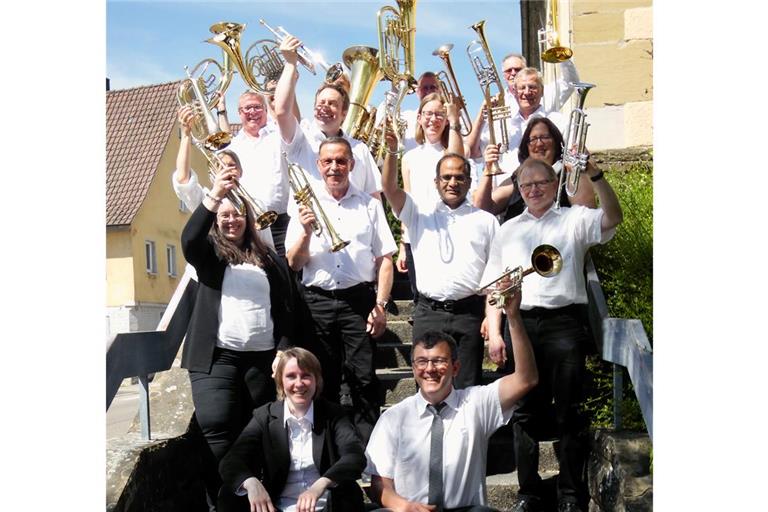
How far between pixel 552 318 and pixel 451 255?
62 cm

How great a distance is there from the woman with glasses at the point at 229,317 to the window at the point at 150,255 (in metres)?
12.7

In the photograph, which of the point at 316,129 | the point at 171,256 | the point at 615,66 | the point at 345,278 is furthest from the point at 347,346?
the point at 171,256

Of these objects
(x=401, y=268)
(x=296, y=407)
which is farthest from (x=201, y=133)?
(x=296, y=407)

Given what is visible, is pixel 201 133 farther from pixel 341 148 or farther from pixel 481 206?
pixel 481 206

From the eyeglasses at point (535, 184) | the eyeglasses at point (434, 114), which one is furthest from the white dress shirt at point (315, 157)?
the eyeglasses at point (535, 184)

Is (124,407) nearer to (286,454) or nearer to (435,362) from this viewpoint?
(286,454)

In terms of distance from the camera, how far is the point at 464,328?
15.5ft

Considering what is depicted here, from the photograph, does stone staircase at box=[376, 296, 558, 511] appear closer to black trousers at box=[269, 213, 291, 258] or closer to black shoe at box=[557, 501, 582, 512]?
black shoe at box=[557, 501, 582, 512]

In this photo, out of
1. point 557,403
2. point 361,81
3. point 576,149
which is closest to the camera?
point 557,403

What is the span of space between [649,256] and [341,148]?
174 centimetres

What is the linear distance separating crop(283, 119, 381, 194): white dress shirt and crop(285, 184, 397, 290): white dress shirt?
260 mm

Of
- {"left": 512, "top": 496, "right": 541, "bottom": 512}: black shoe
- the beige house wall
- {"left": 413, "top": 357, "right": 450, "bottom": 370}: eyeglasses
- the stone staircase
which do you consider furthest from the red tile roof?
{"left": 512, "top": 496, "right": 541, "bottom": 512}: black shoe

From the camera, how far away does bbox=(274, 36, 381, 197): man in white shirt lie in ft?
17.2

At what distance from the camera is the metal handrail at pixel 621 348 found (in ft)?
12.3
